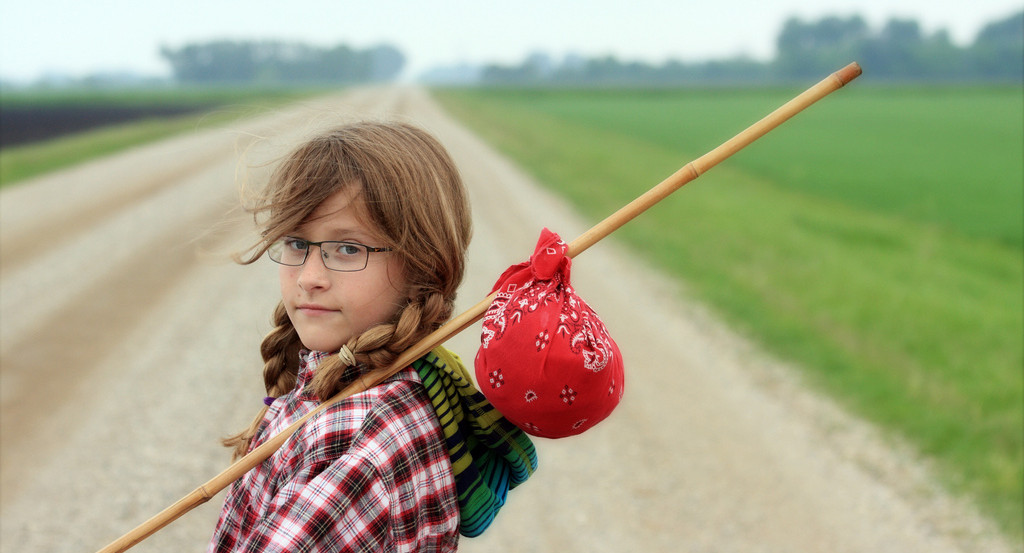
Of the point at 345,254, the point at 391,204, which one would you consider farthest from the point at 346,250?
the point at 391,204

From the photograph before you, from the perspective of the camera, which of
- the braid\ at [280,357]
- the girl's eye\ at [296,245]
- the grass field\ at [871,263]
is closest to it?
the girl's eye\ at [296,245]

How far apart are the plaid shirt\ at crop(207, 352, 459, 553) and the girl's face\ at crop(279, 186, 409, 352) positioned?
0.29 ft

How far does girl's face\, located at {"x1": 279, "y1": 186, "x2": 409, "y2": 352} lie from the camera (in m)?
1.45

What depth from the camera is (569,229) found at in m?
11.5

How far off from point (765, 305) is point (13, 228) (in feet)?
30.5

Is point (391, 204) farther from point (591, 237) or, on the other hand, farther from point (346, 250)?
point (591, 237)

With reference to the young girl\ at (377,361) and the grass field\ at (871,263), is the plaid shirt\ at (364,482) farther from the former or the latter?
the grass field\ at (871,263)

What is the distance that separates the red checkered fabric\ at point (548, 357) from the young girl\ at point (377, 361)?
13 cm

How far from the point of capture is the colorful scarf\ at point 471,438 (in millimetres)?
1410

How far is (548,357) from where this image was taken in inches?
49.8

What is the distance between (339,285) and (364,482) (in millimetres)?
348

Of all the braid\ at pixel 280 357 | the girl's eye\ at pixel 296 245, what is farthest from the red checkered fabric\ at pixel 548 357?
the braid\ at pixel 280 357

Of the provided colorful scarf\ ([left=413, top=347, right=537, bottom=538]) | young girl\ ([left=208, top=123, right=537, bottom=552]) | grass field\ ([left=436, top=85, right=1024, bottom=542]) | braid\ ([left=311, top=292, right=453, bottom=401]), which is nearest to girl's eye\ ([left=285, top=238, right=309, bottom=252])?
young girl\ ([left=208, top=123, right=537, bottom=552])

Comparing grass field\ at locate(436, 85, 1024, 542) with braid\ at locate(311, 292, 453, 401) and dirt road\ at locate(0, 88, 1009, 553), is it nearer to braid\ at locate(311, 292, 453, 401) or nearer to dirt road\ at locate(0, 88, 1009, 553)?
dirt road\ at locate(0, 88, 1009, 553)
